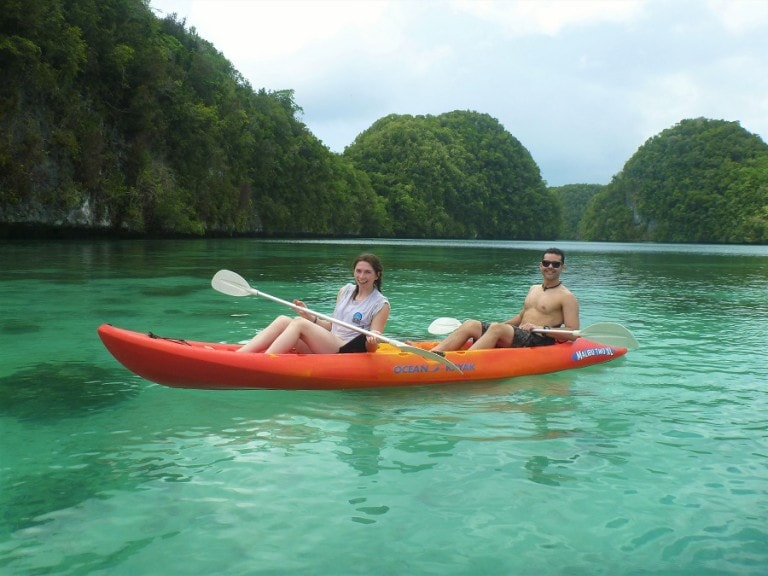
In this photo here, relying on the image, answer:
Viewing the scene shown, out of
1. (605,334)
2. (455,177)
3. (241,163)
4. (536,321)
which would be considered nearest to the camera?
(605,334)

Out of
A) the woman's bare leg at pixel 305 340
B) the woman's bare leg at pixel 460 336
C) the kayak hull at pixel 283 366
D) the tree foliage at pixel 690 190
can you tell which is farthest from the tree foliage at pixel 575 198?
the woman's bare leg at pixel 305 340

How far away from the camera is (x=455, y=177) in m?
102

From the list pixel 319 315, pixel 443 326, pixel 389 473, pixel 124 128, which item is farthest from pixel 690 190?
pixel 389 473

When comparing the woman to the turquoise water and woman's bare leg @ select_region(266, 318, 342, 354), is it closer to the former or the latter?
woman's bare leg @ select_region(266, 318, 342, 354)

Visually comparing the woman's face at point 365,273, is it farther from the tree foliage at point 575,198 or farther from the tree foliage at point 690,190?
the tree foliage at point 575,198

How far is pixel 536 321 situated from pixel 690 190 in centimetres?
10572

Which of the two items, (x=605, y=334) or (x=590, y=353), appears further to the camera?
(x=590, y=353)

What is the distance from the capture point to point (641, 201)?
113m

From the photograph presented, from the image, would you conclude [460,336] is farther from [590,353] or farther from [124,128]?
[124,128]

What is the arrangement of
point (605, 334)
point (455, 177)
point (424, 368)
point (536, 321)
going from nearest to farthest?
point (424, 368) < point (605, 334) < point (536, 321) < point (455, 177)

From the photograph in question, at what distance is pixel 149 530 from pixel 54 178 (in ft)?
103

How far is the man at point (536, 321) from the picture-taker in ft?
20.0

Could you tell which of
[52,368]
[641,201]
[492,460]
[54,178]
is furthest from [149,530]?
[641,201]

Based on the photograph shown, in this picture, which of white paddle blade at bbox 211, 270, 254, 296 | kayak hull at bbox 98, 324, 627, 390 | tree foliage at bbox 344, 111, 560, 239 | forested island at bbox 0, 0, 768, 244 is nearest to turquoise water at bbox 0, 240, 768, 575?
kayak hull at bbox 98, 324, 627, 390
